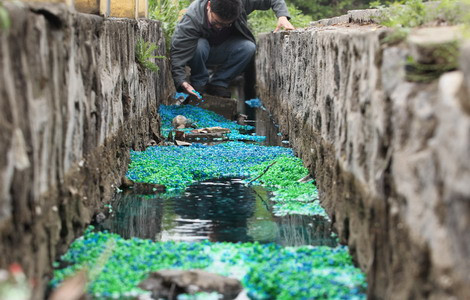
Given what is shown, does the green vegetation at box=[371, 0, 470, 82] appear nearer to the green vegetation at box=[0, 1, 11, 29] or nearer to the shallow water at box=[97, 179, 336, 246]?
the shallow water at box=[97, 179, 336, 246]

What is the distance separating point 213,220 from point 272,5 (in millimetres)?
6376

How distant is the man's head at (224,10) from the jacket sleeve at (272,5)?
1.69ft

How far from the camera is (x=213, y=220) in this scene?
16.8 feet

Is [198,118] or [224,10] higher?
[224,10]

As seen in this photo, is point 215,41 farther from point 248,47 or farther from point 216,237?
point 216,237

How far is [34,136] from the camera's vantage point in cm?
337

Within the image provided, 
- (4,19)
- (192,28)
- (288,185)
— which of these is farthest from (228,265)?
(192,28)

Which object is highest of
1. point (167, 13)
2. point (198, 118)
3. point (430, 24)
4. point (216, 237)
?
point (430, 24)

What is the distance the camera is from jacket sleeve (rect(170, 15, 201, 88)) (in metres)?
10.9

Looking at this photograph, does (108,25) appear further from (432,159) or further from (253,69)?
(253,69)

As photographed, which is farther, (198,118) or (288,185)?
(198,118)

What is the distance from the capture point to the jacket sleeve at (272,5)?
1077 cm

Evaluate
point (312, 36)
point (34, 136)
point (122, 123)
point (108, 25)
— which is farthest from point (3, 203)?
point (312, 36)

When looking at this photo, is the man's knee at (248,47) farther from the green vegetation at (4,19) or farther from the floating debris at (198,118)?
the green vegetation at (4,19)
